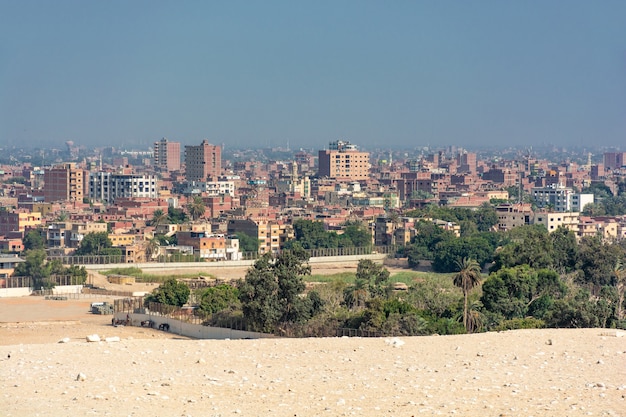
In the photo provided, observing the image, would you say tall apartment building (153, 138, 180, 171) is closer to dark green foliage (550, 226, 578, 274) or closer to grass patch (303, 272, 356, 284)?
grass patch (303, 272, 356, 284)

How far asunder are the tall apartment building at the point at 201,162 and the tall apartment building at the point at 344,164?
11.3 metres

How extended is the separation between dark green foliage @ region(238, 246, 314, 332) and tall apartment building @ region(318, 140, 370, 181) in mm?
94338

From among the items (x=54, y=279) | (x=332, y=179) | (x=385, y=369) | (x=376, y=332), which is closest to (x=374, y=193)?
(x=332, y=179)

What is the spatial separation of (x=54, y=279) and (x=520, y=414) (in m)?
30.8

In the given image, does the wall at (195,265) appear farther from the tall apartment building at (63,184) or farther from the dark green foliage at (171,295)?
the tall apartment building at (63,184)

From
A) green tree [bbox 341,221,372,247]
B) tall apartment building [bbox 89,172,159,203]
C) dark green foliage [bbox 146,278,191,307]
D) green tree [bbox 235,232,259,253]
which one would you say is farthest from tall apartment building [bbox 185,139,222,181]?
dark green foliage [bbox 146,278,191,307]

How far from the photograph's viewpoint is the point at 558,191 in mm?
88000

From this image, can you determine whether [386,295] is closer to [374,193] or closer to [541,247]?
[541,247]

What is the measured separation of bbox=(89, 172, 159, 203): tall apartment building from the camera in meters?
90.0

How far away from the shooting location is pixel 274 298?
2133 centimetres

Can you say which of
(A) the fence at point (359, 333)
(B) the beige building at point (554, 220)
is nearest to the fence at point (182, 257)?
(B) the beige building at point (554, 220)

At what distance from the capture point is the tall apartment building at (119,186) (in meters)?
90.0

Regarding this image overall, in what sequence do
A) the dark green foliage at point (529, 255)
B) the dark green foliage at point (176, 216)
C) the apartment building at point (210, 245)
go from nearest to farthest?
the dark green foliage at point (529, 255), the apartment building at point (210, 245), the dark green foliage at point (176, 216)

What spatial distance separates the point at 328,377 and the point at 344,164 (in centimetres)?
10610
